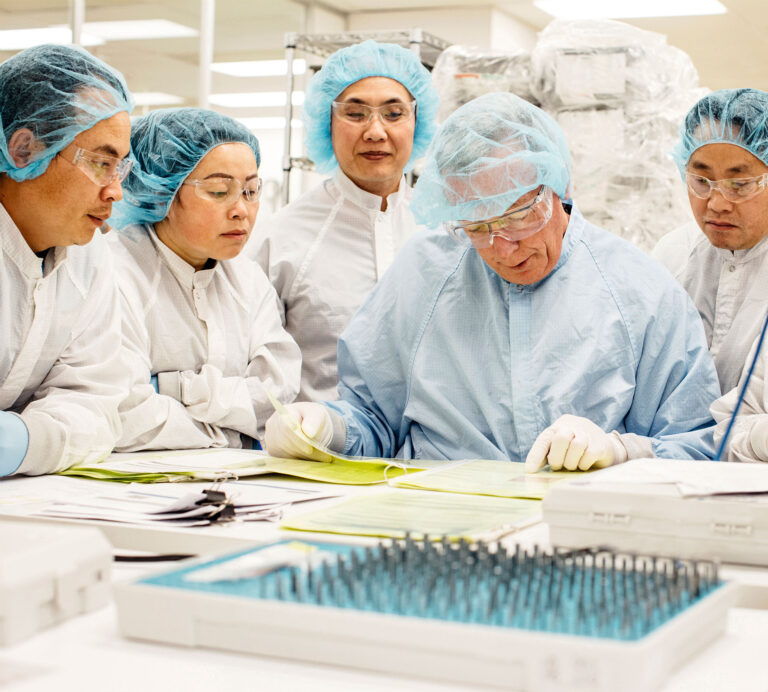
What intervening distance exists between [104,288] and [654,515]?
1253 millimetres

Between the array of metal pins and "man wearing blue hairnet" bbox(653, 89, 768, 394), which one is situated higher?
"man wearing blue hairnet" bbox(653, 89, 768, 394)

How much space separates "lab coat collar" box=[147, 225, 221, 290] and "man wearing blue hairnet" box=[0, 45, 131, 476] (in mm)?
452

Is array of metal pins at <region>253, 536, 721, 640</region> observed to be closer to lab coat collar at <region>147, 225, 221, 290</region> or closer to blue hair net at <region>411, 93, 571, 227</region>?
blue hair net at <region>411, 93, 571, 227</region>

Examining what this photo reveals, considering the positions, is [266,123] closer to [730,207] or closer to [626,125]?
[626,125]

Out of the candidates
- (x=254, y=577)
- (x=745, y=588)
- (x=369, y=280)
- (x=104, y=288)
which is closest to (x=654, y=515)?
(x=745, y=588)

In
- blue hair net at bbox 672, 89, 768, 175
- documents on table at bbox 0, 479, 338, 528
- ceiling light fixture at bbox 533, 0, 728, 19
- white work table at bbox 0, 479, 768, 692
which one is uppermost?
ceiling light fixture at bbox 533, 0, 728, 19

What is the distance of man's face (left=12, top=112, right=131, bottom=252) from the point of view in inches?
67.6

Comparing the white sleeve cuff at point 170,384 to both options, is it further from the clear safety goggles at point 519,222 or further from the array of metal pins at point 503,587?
the array of metal pins at point 503,587

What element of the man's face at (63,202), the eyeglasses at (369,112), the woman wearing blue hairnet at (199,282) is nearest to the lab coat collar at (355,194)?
the eyeglasses at (369,112)

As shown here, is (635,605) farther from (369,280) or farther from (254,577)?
(369,280)

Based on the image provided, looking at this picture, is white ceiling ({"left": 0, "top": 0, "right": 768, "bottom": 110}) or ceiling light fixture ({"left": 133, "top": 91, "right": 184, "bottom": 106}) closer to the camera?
white ceiling ({"left": 0, "top": 0, "right": 768, "bottom": 110})

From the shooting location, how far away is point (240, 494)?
140 centimetres

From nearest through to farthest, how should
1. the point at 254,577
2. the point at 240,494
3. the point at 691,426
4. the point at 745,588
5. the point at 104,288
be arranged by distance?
the point at 254,577, the point at 745,588, the point at 240,494, the point at 691,426, the point at 104,288

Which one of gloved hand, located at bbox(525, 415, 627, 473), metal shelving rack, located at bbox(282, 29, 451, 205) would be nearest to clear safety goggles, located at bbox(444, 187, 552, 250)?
gloved hand, located at bbox(525, 415, 627, 473)
